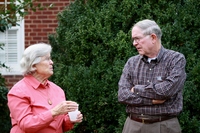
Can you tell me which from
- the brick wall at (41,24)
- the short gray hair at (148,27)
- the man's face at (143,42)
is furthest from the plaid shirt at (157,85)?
the brick wall at (41,24)

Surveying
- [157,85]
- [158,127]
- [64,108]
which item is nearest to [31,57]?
[64,108]

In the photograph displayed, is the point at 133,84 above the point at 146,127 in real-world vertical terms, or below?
above

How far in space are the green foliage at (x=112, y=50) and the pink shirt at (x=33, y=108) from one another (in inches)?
58.9

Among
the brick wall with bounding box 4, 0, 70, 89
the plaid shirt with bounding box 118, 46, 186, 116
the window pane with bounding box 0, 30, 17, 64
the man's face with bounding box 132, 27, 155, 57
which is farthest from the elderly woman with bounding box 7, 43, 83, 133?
the window pane with bounding box 0, 30, 17, 64

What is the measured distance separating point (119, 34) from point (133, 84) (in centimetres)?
151

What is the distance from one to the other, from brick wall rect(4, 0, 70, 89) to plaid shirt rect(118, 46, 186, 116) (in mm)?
4665

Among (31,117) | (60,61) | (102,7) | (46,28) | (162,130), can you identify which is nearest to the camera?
(31,117)

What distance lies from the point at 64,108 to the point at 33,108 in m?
0.36

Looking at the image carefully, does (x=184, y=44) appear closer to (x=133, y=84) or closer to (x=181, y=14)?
(x=181, y=14)

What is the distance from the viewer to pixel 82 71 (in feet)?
23.9

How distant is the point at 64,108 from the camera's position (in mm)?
5035

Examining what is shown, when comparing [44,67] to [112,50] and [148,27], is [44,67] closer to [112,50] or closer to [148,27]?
[148,27]

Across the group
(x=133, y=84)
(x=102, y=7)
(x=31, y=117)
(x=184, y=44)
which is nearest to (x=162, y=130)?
(x=133, y=84)

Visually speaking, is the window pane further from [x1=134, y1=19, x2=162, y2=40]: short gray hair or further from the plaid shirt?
[x1=134, y1=19, x2=162, y2=40]: short gray hair
